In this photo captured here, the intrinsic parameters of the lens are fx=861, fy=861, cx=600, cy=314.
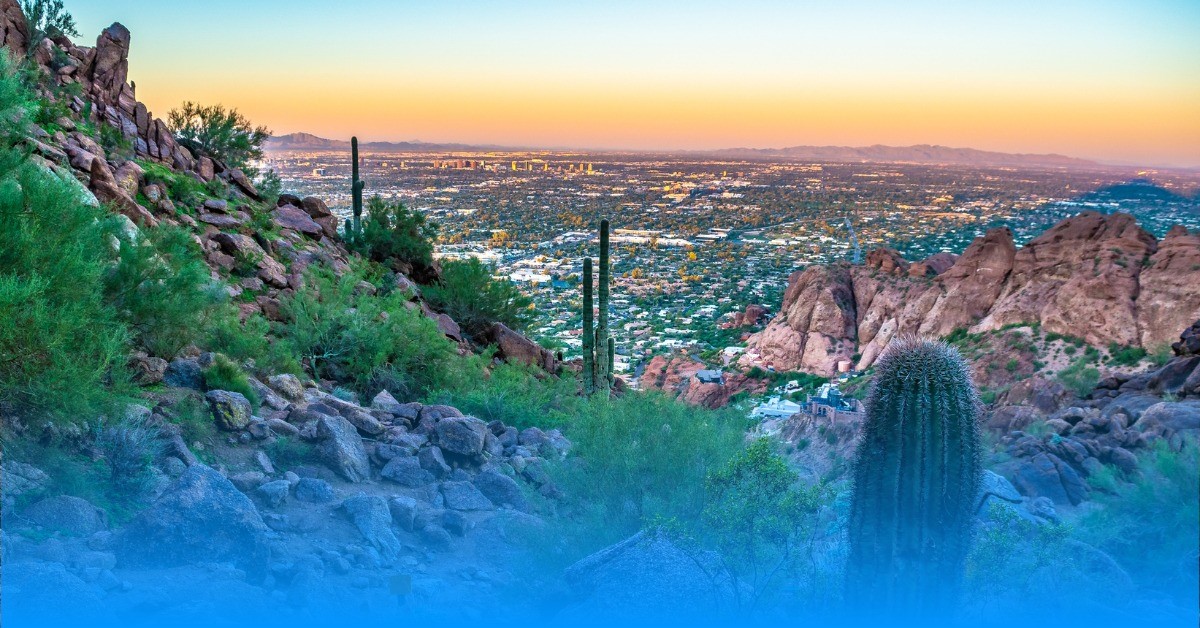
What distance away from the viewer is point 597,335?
1817cm

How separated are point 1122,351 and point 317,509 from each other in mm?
23966

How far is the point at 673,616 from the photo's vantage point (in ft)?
18.8

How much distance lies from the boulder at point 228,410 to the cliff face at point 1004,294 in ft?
72.3

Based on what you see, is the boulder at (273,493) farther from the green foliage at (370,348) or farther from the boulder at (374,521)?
the green foliage at (370,348)

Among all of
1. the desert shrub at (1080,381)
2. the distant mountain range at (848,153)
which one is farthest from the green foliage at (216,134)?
the distant mountain range at (848,153)

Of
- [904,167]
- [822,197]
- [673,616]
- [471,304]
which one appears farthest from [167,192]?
[904,167]

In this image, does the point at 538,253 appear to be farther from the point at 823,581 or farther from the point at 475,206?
the point at 823,581

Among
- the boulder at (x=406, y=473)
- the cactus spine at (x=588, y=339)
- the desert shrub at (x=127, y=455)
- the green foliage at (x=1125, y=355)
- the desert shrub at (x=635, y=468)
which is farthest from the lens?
the green foliage at (x=1125, y=355)

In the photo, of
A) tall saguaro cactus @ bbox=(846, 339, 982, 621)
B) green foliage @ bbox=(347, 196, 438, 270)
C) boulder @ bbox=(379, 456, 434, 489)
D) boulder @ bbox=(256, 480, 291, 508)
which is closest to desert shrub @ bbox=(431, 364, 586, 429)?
boulder @ bbox=(379, 456, 434, 489)

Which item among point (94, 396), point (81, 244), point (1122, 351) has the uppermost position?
point (81, 244)

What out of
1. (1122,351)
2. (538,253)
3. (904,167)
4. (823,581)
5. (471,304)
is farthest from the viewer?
(904,167)

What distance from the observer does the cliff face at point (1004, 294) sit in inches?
1002

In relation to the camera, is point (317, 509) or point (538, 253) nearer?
point (317, 509)

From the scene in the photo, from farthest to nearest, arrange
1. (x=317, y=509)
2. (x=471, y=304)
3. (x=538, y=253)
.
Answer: (x=538, y=253)
(x=471, y=304)
(x=317, y=509)
